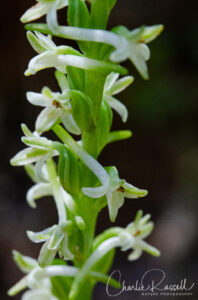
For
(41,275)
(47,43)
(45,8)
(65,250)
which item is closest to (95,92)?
(47,43)

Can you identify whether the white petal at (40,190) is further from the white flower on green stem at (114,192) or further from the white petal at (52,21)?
the white petal at (52,21)

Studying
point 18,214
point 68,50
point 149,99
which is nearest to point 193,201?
point 149,99

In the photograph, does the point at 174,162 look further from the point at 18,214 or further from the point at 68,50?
the point at 68,50

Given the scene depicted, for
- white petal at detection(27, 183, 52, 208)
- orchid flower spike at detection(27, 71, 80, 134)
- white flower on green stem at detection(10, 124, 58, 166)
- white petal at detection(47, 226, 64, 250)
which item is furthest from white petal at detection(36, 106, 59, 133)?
white petal at detection(27, 183, 52, 208)

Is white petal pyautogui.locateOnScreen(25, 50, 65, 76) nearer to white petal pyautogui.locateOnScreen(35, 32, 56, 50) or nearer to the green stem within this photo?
white petal pyautogui.locateOnScreen(35, 32, 56, 50)

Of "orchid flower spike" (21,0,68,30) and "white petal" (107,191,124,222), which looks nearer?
"orchid flower spike" (21,0,68,30)

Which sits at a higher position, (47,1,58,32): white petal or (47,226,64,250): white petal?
(47,1,58,32): white petal
